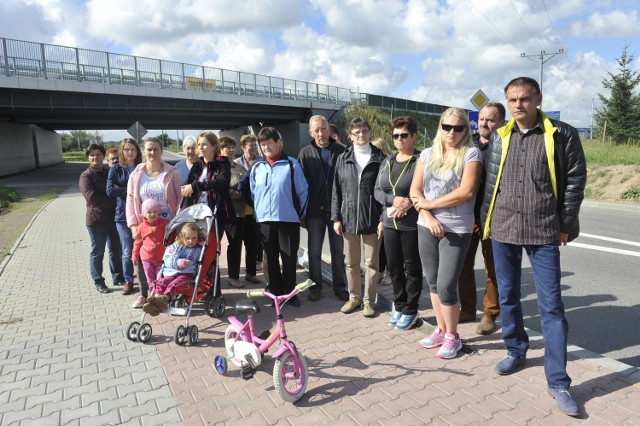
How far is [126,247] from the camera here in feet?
19.9

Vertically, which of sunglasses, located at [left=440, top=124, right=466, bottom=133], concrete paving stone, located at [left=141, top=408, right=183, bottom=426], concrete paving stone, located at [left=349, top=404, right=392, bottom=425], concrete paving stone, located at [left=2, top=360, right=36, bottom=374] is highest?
sunglasses, located at [left=440, top=124, right=466, bottom=133]

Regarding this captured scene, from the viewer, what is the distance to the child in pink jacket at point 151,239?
5191mm

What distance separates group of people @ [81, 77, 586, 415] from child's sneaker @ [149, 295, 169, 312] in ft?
4.19

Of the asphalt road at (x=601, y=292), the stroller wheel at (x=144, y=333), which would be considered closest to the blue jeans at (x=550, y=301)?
the asphalt road at (x=601, y=292)

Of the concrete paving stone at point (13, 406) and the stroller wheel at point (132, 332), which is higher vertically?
the stroller wheel at point (132, 332)

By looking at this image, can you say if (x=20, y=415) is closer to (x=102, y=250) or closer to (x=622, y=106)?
(x=102, y=250)

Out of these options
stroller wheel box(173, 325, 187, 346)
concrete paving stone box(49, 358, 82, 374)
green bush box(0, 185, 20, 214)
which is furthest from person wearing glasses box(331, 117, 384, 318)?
green bush box(0, 185, 20, 214)

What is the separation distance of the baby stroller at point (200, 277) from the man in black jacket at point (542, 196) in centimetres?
295

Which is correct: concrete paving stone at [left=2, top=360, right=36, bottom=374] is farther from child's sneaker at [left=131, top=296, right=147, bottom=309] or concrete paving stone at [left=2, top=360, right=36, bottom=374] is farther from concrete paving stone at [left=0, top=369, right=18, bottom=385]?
child's sneaker at [left=131, top=296, right=147, bottom=309]

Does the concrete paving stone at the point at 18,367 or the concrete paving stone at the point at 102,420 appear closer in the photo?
the concrete paving stone at the point at 102,420

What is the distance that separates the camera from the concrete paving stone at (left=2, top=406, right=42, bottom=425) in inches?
124

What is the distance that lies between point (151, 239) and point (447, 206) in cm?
336

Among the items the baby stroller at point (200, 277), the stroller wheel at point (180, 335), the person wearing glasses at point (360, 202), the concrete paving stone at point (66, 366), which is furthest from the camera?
the person wearing glasses at point (360, 202)

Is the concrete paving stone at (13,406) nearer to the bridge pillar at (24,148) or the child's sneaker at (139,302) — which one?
the child's sneaker at (139,302)
